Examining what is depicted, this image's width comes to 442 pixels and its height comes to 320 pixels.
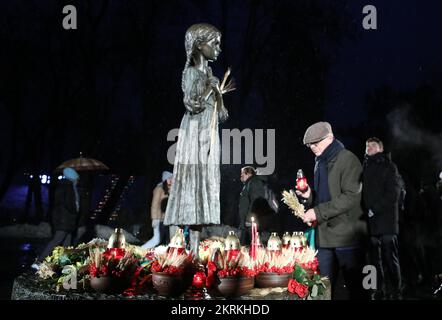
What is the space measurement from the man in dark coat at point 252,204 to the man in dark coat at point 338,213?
469cm

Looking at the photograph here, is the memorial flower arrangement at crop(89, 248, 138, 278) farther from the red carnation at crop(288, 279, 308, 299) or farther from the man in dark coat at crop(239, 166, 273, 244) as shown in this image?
the man in dark coat at crop(239, 166, 273, 244)

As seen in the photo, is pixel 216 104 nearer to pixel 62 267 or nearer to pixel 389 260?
pixel 62 267

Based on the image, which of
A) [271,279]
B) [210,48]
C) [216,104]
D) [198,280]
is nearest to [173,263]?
[198,280]

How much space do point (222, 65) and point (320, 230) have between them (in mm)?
18031

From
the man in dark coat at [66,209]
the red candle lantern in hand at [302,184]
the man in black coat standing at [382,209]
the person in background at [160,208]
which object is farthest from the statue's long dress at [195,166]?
the person in background at [160,208]

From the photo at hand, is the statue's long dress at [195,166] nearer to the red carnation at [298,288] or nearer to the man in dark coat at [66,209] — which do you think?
the red carnation at [298,288]

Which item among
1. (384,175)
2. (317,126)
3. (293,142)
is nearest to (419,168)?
(293,142)

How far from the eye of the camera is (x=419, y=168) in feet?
61.8

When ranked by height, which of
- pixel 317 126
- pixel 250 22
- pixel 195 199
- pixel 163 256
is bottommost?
pixel 163 256

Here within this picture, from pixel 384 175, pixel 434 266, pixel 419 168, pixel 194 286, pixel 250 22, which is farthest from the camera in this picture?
pixel 250 22

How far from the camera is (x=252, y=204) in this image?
9.86 m

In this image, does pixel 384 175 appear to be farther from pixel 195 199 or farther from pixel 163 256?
pixel 163 256

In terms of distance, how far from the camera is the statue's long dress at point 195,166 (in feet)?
17.9
